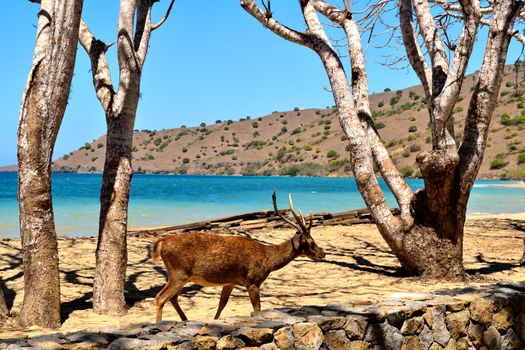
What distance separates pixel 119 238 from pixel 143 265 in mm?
3281

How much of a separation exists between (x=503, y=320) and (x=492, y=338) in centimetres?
22

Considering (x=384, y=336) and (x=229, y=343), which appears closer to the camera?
(x=229, y=343)

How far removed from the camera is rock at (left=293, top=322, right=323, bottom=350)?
4.20 meters

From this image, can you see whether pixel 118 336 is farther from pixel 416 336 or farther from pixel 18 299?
pixel 18 299

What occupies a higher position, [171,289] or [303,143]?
[303,143]

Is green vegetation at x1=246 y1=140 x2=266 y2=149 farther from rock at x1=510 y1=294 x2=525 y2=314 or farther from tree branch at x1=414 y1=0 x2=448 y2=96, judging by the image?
rock at x1=510 y1=294 x2=525 y2=314

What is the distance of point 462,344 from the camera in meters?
5.14

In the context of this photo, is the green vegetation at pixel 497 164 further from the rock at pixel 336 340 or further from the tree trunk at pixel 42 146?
the rock at pixel 336 340

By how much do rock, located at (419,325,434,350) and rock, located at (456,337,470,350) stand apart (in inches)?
13.5

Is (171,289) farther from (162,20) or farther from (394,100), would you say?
(394,100)

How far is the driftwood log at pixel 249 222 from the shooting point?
47.2 ft

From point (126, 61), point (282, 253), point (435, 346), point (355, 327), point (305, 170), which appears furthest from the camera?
point (305, 170)

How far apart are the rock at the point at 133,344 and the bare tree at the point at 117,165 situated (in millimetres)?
3221

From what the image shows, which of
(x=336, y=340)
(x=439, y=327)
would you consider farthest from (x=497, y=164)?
(x=336, y=340)
